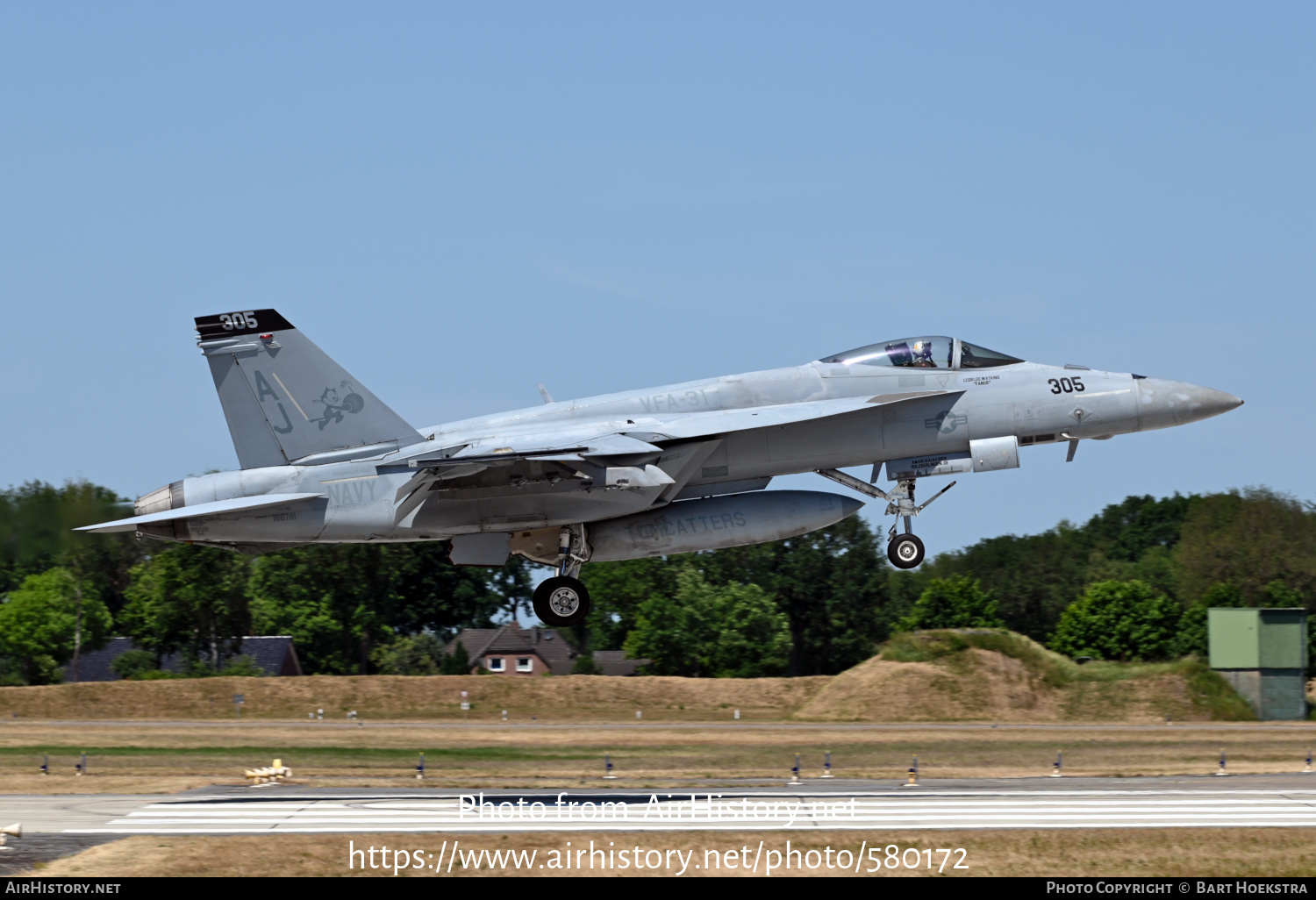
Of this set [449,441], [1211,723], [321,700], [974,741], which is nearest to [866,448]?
[449,441]

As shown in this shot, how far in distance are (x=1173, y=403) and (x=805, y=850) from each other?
31.6 ft

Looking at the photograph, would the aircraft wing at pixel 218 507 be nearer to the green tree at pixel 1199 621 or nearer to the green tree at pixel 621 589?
the green tree at pixel 1199 621

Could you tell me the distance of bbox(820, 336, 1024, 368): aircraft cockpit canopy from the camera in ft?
76.5

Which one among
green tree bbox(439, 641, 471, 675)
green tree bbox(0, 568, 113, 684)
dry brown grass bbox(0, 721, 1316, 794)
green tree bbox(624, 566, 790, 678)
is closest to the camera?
dry brown grass bbox(0, 721, 1316, 794)

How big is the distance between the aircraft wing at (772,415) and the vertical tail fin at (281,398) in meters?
4.63

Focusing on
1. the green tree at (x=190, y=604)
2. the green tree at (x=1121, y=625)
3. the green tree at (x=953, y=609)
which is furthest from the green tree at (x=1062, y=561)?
the green tree at (x=190, y=604)

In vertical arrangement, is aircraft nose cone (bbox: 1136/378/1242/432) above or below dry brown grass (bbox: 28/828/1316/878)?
above

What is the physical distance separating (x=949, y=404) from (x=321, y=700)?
34493mm

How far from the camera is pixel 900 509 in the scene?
23.5 meters

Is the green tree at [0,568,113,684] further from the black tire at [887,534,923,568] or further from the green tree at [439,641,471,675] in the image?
the black tire at [887,534,923,568]

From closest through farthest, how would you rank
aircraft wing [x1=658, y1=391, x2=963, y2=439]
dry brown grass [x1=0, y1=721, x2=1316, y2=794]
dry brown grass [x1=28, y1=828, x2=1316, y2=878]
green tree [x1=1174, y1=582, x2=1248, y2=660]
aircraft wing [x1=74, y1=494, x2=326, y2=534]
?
dry brown grass [x1=28, y1=828, x2=1316, y2=878]
aircraft wing [x1=658, y1=391, x2=963, y2=439]
aircraft wing [x1=74, y1=494, x2=326, y2=534]
dry brown grass [x1=0, y1=721, x2=1316, y2=794]
green tree [x1=1174, y1=582, x2=1248, y2=660]

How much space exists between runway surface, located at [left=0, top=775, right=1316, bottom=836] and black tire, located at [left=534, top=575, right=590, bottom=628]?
3.10 meters

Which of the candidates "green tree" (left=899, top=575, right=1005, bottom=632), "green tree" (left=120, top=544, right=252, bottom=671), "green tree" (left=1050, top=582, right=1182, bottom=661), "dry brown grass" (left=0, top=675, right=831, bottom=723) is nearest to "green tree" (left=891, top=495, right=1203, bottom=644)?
"green tree" (left=899, top=575, right=1005, bottom=632)

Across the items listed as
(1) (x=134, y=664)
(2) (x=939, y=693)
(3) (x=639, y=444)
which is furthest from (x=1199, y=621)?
(1) (x=134, y=664)
